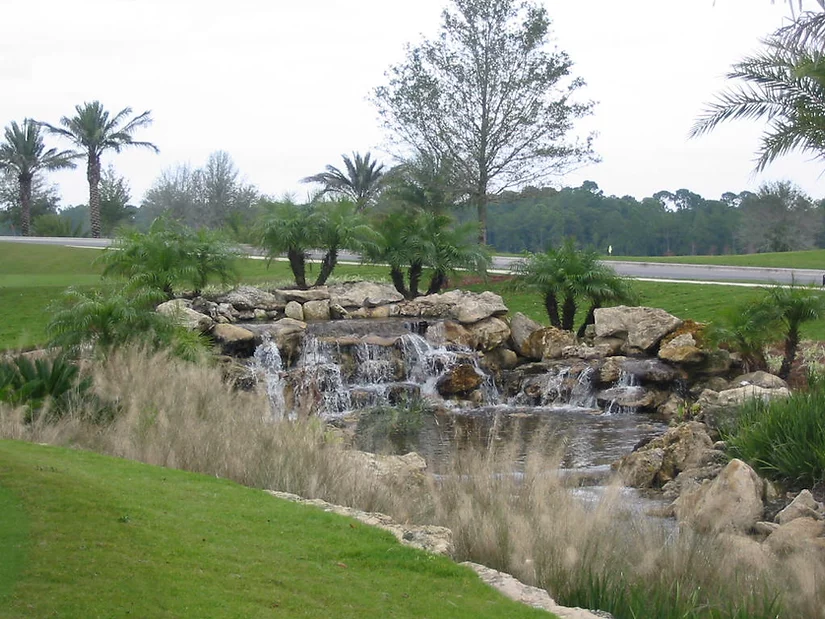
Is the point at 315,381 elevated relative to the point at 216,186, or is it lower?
lower

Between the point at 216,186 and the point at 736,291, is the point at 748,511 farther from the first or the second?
the point at 216,186

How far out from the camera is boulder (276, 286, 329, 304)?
2138 cm

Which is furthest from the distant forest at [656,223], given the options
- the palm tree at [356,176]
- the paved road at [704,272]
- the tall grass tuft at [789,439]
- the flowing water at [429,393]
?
the tall grass tuft at [789,439]

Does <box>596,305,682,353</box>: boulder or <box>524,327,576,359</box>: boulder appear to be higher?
<box>596,305,682,353</box>: boulder

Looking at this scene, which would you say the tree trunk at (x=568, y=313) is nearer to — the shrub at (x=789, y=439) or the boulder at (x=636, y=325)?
the boulder at (x=636, y=325)

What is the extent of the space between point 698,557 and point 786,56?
11976 millimetres

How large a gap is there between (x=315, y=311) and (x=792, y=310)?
9.98 metres

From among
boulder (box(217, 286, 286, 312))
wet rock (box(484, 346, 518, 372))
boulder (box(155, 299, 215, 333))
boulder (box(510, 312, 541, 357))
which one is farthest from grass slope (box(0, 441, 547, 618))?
boulder (box(217, 286, 286, 312))

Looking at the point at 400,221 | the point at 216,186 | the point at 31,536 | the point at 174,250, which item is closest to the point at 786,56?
the point at 400,221

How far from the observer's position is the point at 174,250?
20000 millimetres

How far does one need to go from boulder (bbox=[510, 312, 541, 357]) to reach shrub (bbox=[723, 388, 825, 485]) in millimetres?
8538

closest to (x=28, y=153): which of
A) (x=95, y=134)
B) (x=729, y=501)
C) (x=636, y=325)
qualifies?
(x=95, y=134)

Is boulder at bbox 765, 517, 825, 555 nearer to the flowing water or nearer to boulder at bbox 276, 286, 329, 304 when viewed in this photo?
the flowing water

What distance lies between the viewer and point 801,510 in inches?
328
